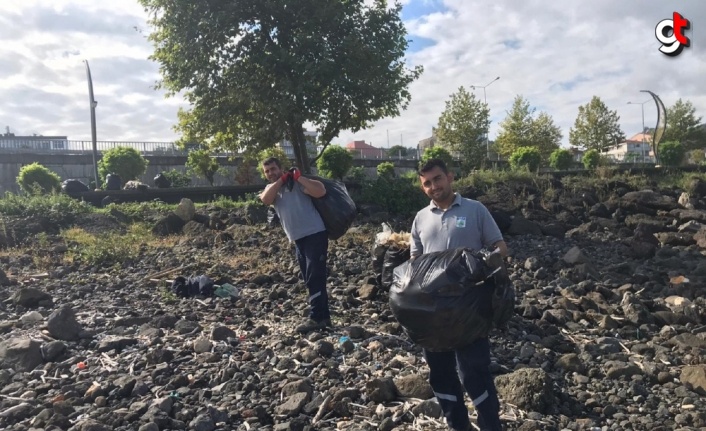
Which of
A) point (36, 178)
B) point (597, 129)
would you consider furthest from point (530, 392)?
point (597, 129)

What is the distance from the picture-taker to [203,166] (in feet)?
74.6

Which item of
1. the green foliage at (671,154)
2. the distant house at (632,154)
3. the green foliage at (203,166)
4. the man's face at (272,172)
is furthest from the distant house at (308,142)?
the distant house at (632,154)

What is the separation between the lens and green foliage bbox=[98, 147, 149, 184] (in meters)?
21.4

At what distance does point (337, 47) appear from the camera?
535 inches

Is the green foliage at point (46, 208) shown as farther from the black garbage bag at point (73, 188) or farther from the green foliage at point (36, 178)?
the green foliage at point (36, 178)

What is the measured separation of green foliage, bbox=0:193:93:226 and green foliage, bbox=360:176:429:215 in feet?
20.9

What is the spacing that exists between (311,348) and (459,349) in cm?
192

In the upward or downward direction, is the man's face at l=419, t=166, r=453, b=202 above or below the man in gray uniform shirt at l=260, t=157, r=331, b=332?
above

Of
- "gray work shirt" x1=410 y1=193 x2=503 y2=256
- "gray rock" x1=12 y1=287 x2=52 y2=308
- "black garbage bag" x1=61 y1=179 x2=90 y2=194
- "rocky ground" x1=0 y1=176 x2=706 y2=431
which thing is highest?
"black garbage bag" x1=61 y1=179 x2=90 y2=194

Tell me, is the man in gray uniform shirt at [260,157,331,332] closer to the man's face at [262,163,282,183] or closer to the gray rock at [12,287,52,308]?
the man's face at [262,163,282,183]

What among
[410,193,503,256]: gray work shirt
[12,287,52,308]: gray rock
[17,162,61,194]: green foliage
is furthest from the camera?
[17,162,61,194]: green foliage

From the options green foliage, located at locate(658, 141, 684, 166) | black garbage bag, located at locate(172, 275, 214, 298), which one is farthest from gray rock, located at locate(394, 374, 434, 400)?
green foliage, located at locate(658, 141, 684, 166)

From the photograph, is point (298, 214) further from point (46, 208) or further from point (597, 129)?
point (597, 129)

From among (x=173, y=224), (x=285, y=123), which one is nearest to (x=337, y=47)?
(x=285, y=123)
